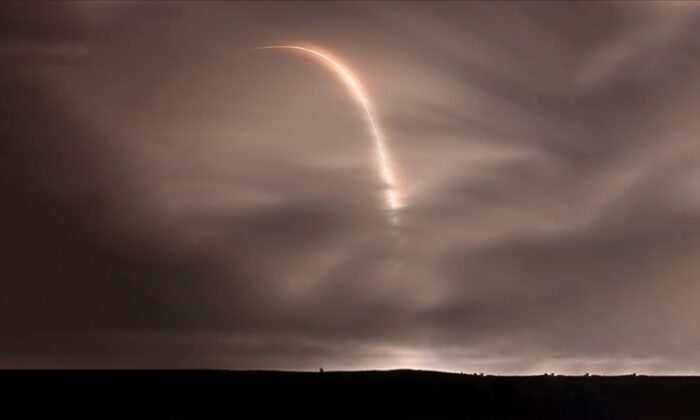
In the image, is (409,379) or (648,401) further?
(648,401)

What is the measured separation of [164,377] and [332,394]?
1.18 metres

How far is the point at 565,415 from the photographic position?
8.48m

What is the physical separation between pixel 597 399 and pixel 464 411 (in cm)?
114

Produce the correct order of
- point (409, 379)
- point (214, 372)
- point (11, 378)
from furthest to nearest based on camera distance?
point (409, 379) < point (214, 372) < point (11, 378)

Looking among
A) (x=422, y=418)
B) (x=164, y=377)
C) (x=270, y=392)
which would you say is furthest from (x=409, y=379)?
(x=164, y=377)

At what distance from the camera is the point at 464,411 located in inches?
322

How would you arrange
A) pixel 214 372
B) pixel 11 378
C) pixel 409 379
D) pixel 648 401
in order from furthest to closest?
pixel 648 401
pixel 409 379
pixel 214 372
pixel 11 378

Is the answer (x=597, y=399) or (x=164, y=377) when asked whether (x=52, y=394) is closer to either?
(x=164, y=377)

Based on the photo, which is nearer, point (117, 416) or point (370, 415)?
point (117, 416)

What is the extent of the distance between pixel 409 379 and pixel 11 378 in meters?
2.77

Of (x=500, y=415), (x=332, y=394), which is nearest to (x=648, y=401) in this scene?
(x=500, y=415)

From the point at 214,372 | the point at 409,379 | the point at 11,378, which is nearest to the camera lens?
the point at 11,378

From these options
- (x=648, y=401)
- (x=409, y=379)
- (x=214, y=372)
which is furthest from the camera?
(x=648, y=401)

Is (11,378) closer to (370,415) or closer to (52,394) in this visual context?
(52,394)
